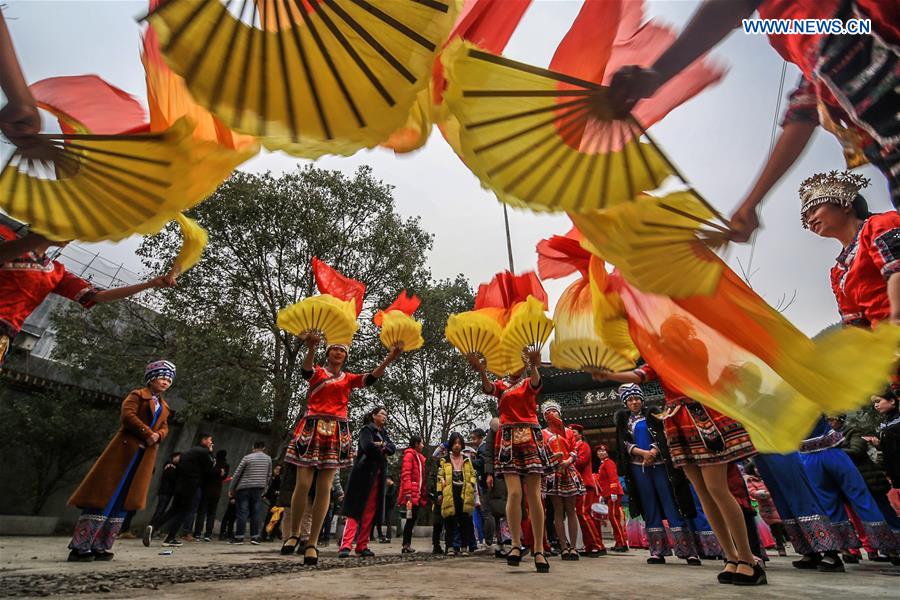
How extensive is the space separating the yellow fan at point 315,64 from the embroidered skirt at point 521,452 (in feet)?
10.7

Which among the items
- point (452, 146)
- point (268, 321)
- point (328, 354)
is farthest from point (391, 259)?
point (452, 146)

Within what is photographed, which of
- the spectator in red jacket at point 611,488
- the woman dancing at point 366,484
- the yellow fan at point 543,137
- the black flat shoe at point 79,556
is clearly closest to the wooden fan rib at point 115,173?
the yellow fan at point 543,137

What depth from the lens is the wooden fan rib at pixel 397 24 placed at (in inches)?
46.1

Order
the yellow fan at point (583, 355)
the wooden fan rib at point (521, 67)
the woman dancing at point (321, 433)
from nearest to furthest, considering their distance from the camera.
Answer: the wooden fan rib at point (521, 67) < the yellow fan at point (583, 355) < the woman dancing at point (321, 433)

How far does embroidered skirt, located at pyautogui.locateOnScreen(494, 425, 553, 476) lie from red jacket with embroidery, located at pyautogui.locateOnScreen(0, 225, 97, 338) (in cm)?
309

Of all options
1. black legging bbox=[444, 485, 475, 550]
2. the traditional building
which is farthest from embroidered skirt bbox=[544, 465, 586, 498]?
the traditional building

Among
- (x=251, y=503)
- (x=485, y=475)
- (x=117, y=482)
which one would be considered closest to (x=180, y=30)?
(x=117, y=482)

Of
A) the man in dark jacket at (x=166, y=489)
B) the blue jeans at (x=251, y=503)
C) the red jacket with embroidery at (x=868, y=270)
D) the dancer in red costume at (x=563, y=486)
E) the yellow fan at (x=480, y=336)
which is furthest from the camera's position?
the blue jeans at (x=251, y=503)

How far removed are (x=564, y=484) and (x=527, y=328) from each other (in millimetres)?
3635

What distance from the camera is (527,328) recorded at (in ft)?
10.3

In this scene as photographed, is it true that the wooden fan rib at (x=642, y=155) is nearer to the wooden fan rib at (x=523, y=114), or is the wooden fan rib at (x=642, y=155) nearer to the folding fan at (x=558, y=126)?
the folding fan at (x=558, y=126)

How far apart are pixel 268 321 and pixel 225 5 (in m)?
11.4

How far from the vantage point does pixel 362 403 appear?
12891mm

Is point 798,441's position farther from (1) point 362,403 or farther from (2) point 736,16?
(1) point 362,403
